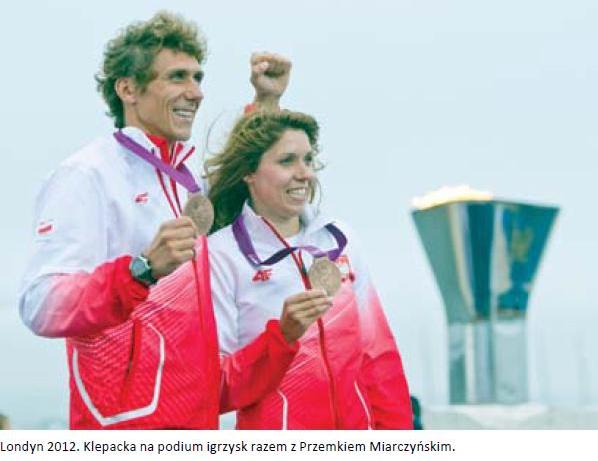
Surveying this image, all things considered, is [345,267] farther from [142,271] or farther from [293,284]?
[142,271]

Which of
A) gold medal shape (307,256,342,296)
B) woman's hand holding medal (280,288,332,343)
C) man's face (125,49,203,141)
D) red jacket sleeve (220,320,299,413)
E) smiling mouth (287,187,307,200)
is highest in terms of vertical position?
man's face (125,49,203,141)

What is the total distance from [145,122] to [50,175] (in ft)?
0.78

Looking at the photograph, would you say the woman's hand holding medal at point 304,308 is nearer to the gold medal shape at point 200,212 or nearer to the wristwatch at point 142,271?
the gold medal shape at point 200,212

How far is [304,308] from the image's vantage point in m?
2.54

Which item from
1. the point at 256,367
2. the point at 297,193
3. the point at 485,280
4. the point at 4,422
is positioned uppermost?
the point at 297,193

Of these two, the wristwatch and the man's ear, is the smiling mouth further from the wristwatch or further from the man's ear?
the wristwatch

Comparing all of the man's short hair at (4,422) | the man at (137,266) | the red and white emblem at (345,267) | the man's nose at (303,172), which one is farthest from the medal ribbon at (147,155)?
the man's short hair at (4,422)

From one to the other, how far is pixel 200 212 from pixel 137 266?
32cm

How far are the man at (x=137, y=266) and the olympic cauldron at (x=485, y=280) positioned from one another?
32.1 feet

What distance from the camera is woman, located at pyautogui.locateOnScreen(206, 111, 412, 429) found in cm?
268

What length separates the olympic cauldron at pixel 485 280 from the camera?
1240 cm

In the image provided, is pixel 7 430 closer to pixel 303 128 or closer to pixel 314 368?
pixel 314 368

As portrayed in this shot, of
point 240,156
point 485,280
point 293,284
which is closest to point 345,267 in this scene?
point 293,284

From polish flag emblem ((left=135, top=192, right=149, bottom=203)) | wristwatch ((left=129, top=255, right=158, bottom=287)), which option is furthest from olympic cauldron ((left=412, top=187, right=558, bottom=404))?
wristwatch ((left=129, top=255, right=158, bottom=287))
